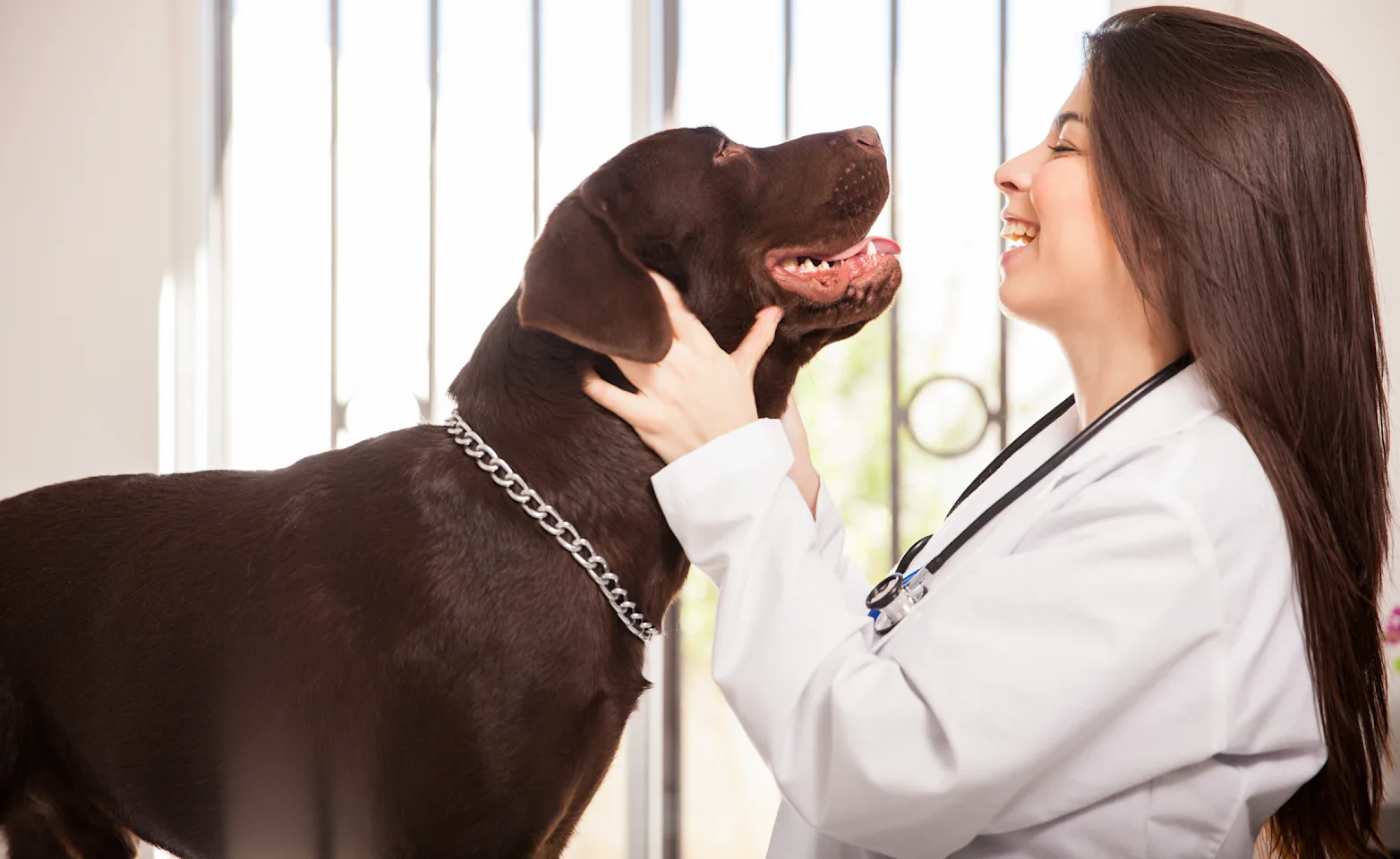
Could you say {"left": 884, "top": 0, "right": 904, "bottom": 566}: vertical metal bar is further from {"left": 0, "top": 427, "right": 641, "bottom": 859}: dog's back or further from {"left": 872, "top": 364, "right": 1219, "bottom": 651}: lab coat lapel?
{"left": 0, "top": 427, "right": 641, "bottom": 859}: dog's back

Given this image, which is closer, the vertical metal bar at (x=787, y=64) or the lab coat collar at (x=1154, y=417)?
the lab coat collar at (x=1154, y=417)

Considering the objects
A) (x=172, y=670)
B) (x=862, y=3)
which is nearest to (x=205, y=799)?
(x=172, y=670)

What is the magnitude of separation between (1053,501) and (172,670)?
903 mm

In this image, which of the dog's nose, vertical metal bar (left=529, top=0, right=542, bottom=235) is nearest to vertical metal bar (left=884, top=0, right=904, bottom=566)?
vertical metal bar (left=529, top=0, right=542, bottom=235)

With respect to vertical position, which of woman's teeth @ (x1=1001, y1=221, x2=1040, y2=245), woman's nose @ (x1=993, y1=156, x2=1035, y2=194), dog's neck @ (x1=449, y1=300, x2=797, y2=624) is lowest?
dog's neck @ (x1=449, y1=300, x2=797, y2=624)

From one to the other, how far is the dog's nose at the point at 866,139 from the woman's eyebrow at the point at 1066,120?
21 cm

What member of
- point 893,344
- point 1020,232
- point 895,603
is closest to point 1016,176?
point 1020,232

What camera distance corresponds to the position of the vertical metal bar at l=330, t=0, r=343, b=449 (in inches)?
108

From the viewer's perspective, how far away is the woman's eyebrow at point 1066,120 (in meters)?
1.08

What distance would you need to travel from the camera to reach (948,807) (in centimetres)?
84

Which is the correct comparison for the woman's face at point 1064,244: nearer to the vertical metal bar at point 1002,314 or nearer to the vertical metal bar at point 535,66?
the vertical metal bar at point 1002,314

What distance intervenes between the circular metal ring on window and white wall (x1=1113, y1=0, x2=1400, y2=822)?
38.9 inches

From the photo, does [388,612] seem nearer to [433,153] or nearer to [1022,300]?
[1022,300]

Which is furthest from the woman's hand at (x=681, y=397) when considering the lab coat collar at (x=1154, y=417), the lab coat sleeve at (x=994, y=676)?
the lab coat collar at (x=1154, y=417)
